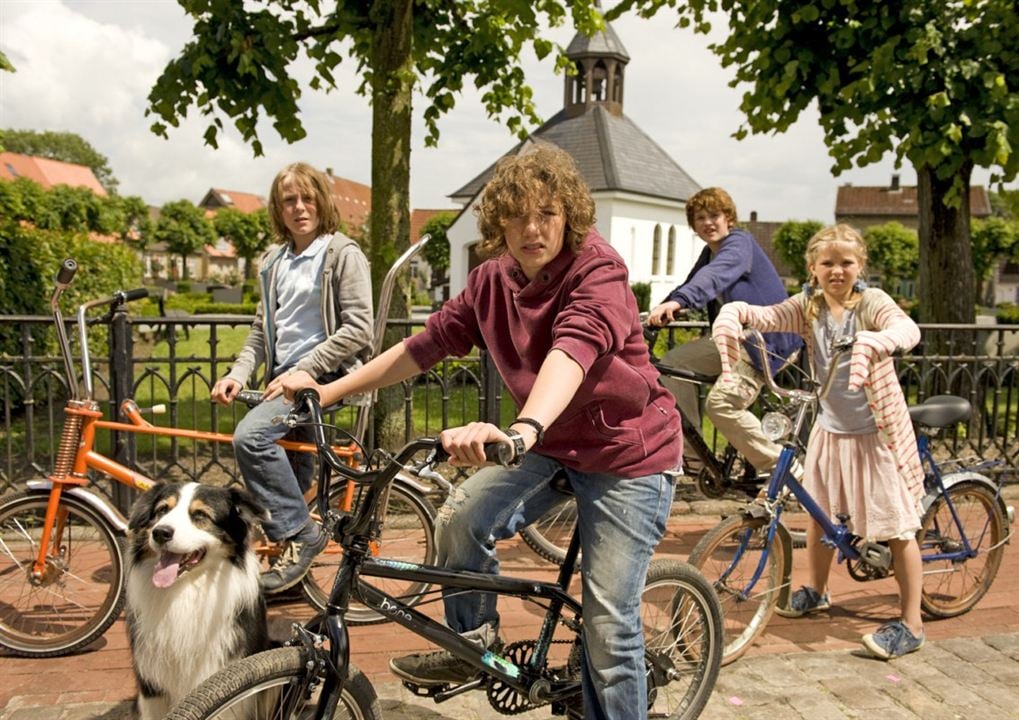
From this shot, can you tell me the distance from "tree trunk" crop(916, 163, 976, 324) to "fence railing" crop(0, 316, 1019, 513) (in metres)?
0.70

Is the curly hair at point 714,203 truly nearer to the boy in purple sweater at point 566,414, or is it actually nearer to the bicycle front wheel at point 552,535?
the bicycle front wheel at point 552,535

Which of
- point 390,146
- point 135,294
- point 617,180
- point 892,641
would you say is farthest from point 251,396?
point 617,180

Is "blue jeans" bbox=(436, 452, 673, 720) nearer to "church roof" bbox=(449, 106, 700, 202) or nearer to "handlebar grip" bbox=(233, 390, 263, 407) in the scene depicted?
"handlebar grip" bbox=(233, 390, 263, 407)

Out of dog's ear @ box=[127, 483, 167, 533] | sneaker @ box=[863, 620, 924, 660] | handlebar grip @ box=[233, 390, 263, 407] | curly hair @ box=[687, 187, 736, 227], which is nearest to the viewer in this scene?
dog's ear @ box=[127, 483, 167, 533]

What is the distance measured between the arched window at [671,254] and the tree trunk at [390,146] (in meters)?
44.9

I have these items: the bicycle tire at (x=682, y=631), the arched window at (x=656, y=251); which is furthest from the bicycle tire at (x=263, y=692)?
the arched window at (x=656, y=251)

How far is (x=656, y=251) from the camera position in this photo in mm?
51500

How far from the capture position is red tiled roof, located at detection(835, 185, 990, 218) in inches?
3529

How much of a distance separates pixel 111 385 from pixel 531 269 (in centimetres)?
381

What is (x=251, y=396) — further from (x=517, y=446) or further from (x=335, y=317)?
(x=517, y=446)

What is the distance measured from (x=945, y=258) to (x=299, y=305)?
9192mm

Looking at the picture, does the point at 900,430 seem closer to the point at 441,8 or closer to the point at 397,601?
the point at 397,601

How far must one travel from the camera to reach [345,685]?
242cm

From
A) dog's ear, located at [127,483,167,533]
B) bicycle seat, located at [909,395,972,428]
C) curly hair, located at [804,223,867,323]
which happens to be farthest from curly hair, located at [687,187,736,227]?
dog's ear, located at [127,483,167,533]
